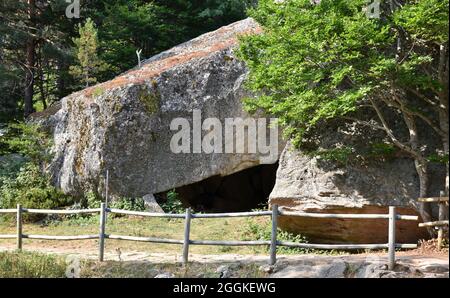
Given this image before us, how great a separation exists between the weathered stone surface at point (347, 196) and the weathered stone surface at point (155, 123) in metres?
3.27

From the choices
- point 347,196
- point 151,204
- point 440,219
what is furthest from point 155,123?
point 440,219

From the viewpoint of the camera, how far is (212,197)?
18609 millimetres

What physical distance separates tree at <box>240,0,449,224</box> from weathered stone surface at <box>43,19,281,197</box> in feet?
11.1

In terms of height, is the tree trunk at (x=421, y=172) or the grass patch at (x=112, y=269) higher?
the tree trunk at (x=421, y=172)

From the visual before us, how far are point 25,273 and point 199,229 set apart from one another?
5205mm

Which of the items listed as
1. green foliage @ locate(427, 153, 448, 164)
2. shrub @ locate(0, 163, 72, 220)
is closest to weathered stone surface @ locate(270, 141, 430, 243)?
green foliage @ locate(427, 153, 448, 164)

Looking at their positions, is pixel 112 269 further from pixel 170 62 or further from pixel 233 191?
pixel 233 191

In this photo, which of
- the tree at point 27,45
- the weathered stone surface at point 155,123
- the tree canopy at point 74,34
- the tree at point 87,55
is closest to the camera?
the weathered stone surface at point 155,123

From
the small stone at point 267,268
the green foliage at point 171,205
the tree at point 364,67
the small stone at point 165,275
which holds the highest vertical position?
the tree at point 364,67

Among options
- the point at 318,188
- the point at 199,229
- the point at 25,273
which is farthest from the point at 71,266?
the point at 318,188

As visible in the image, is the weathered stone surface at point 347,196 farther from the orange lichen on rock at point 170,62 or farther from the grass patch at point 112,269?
the orange lichen on rock at point 170,62

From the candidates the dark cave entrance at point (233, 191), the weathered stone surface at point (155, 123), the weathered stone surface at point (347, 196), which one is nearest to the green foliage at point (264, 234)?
the weathered stone surface at point (347, 196)

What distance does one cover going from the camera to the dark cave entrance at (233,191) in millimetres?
18047

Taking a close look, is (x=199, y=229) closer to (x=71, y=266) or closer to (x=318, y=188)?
(x=318, y=188)
